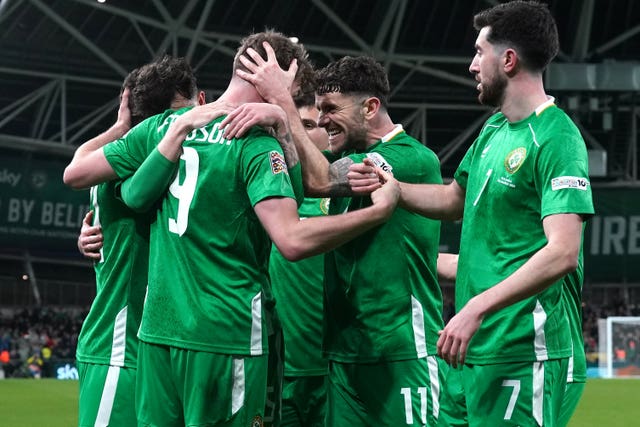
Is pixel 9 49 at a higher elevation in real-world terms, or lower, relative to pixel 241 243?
higher

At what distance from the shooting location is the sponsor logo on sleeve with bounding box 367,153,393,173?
4.41 metres

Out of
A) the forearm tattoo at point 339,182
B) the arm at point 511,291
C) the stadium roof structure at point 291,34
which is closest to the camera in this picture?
the arm at point 511,291

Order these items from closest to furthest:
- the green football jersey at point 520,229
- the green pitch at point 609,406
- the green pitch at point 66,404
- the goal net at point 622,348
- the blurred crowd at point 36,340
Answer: the green football jersey at point 520,229
the green pitch at point 66,404
the green pitch at point 609,406
the goal net at point 622,348
the blurred crowd at point 36,340

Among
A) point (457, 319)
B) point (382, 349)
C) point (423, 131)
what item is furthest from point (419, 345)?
point (423, 131)

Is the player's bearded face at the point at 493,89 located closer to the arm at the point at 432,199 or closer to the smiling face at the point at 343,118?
the arm at the point at 432,199

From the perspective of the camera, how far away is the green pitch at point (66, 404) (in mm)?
13008

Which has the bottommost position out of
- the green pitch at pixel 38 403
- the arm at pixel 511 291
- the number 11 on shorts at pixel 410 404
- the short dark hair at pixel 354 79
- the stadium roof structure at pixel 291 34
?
the green pitch at pixel 38 403

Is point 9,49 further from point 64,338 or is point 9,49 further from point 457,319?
Answer: point 457,319

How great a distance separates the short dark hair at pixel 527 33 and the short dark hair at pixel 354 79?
0.95 m

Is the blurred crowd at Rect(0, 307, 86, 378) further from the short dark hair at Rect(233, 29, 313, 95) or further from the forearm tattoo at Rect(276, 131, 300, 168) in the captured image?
the forearm tattoo at Rect(276, 131, 300, 168)

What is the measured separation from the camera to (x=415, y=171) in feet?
15.0

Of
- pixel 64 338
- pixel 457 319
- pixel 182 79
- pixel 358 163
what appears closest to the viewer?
pixel 457 319

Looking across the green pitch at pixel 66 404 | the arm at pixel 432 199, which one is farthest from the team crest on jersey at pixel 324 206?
the green pitch at pixel 66 404

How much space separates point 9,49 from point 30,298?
968cm
